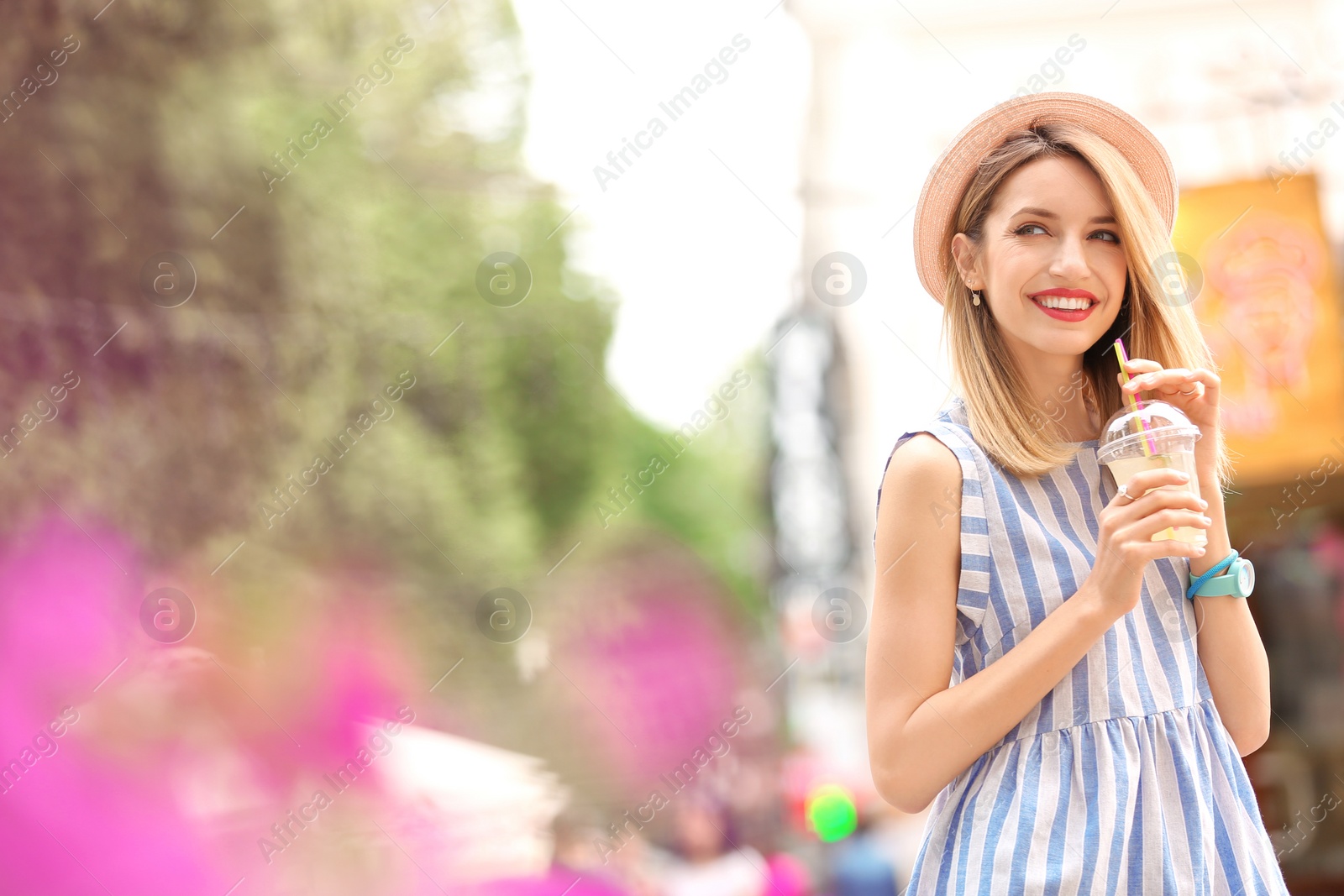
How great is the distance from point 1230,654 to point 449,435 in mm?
13485

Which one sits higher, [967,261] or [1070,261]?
[967,261]

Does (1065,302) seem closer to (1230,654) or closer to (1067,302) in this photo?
(1067,302)

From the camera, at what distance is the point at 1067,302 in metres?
1.50

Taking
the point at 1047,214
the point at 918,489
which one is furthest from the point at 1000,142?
the point at 918,489

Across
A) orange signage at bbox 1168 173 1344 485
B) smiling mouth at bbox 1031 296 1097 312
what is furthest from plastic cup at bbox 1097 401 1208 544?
orange signage at bbox 1168 173 1344 485

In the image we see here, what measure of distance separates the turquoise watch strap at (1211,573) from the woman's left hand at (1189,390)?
4.6 inches

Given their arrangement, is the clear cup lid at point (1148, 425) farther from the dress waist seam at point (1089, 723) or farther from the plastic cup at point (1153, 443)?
the dress waist seam at point (1089, 723)

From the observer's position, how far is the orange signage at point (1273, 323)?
20.4 ft

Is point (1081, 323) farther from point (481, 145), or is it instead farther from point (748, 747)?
point (481, 145)

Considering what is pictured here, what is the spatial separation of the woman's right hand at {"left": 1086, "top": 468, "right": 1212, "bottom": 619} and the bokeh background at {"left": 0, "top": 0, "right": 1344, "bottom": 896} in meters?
0.45

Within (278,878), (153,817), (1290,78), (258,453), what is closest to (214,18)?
(258,453)

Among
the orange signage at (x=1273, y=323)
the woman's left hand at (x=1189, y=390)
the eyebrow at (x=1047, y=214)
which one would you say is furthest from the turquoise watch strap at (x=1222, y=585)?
the orange signage at (x=1273, y=323)

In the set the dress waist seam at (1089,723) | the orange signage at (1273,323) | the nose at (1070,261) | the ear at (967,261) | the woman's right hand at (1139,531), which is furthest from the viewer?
the orange signage at (1273,323)

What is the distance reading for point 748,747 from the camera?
40.8 feet
